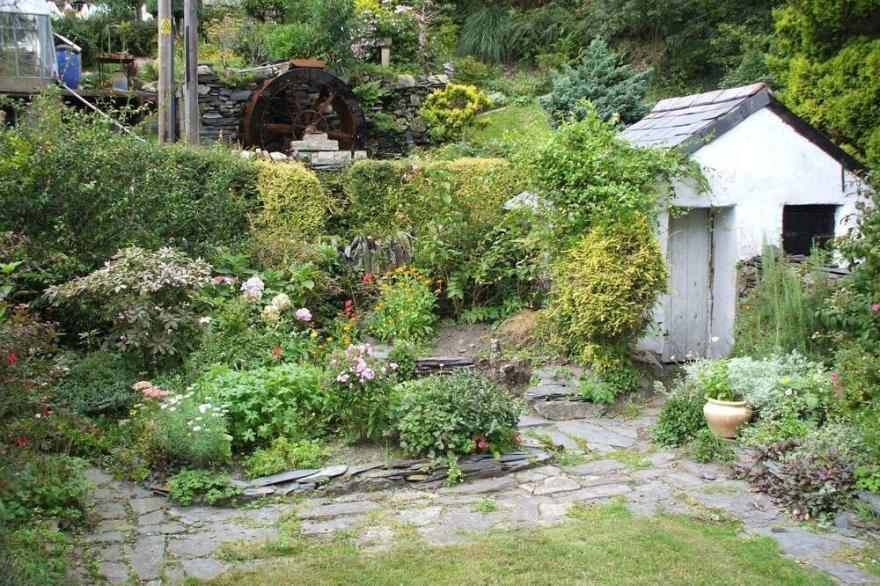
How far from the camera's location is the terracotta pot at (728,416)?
248 inches

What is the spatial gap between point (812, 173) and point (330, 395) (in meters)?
5.93

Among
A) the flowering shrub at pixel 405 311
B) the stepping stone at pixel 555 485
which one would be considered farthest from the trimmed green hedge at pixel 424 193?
the stepping stone at pixel 555 485

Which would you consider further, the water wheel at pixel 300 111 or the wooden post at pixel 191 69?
the water wheel at pixel 300 111

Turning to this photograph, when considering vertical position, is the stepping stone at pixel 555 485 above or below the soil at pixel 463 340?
below

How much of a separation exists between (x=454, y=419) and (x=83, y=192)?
4.43 metres

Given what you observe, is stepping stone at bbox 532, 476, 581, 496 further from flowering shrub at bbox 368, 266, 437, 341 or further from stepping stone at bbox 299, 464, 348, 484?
flowering shrub at bbox 368, 266, 437, 341

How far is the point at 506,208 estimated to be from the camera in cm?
1024

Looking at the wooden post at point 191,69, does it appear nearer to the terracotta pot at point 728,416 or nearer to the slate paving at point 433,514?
the slate paving at point 433,514

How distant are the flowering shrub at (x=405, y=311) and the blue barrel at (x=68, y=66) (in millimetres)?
10942

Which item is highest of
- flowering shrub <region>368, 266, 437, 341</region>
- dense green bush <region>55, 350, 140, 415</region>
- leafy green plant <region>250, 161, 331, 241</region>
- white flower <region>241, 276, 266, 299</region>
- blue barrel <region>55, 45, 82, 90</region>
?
blue barrel <region>55, 45, 82, 90</region>

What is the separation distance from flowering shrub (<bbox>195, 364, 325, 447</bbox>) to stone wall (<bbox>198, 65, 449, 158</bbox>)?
34.5ft

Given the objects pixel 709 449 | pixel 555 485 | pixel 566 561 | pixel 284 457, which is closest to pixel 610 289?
pixel 709 449

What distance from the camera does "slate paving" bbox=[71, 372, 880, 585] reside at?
4.57 m

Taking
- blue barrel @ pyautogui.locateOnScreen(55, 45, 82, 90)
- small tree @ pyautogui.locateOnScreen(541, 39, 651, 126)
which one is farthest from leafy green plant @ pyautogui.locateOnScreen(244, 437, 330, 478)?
blue barrel @ pyautogui.locateOnScreen(55, 45, 82, 90)
